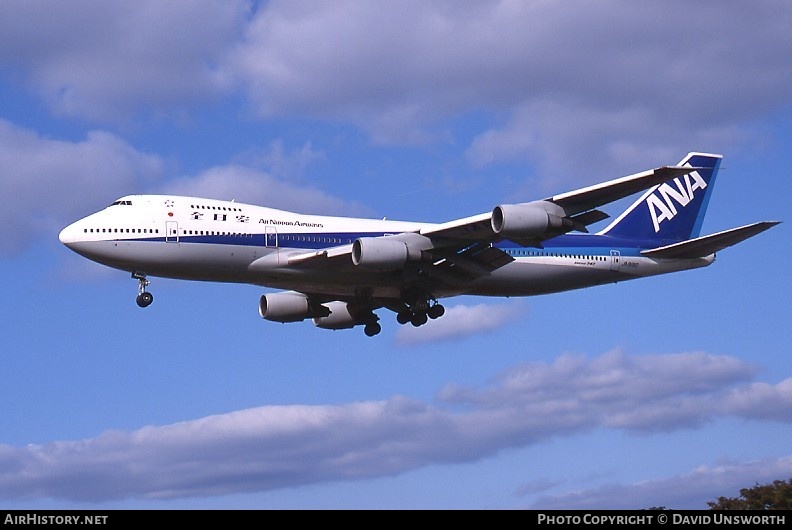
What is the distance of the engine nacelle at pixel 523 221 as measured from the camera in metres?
44.6

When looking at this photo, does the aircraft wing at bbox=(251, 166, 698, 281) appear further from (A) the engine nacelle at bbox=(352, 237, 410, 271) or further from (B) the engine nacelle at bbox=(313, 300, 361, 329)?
(B) the engine nacelle at bbox=(313, 300, 361, 329)

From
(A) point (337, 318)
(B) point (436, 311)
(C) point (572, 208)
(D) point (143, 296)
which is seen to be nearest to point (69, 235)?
(D) point (143, 296)

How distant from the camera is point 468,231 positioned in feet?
155

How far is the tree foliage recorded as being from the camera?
138ft

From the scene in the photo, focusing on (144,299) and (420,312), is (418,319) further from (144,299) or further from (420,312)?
(144,299)

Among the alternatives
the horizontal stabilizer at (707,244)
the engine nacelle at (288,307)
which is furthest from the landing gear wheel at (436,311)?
the horizontal stabilizer at (707,244)

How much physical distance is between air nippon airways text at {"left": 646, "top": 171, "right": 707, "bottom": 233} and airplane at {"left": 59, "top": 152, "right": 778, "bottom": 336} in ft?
8.87

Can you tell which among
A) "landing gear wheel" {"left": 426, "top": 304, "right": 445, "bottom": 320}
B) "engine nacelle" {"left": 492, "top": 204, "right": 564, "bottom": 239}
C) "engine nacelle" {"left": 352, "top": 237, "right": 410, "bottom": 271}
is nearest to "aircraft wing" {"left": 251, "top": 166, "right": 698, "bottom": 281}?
"engine nacelle" {"left": 492, "top": 204, "right": 564, "bottom": 239}

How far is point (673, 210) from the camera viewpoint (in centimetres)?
5781
